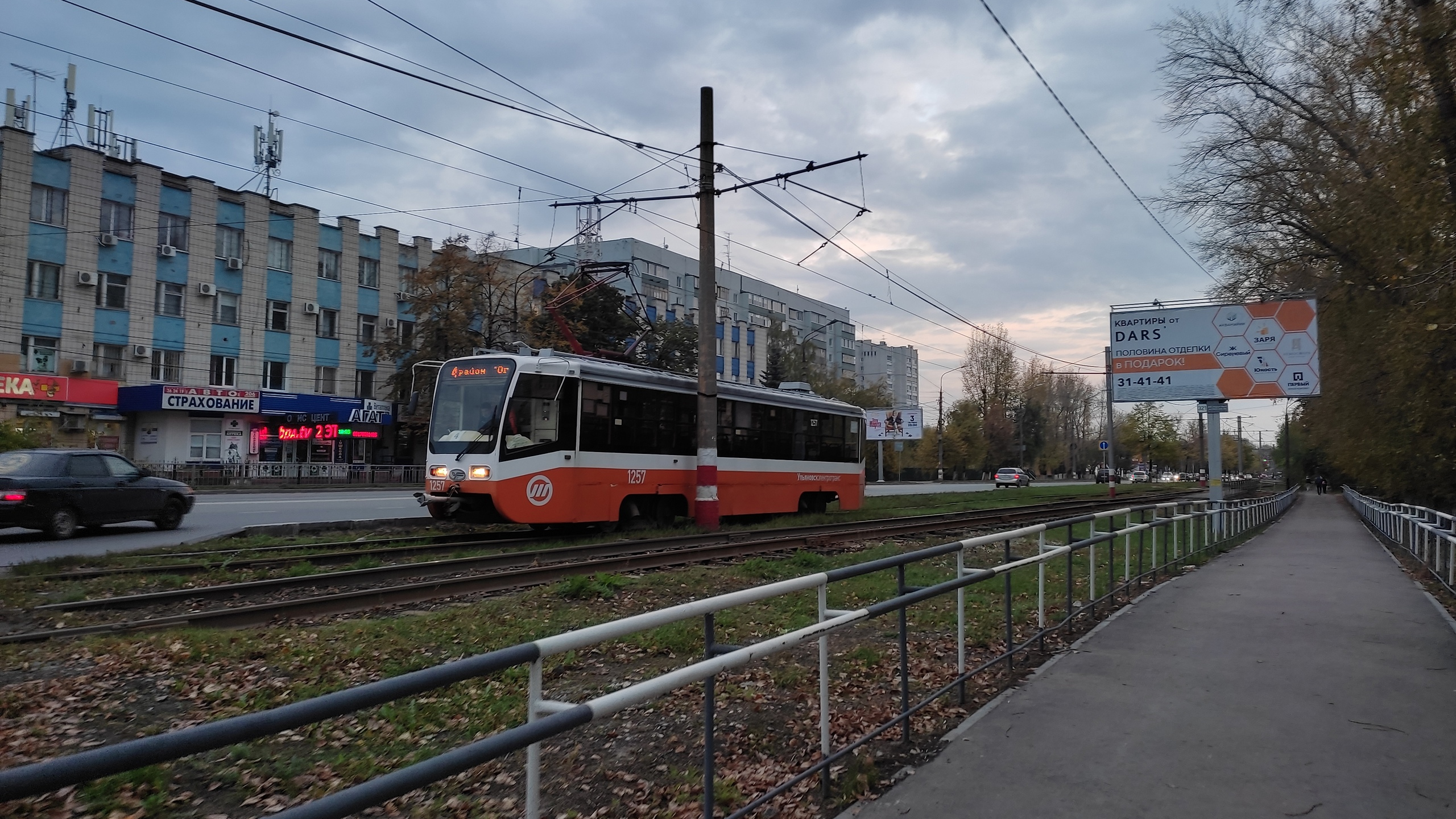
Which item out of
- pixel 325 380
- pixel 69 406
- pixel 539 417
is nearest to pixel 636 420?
pixel 539 417

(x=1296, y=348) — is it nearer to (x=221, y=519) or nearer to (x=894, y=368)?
(x=221, y=519)

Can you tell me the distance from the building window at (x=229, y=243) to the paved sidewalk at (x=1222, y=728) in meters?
41.0

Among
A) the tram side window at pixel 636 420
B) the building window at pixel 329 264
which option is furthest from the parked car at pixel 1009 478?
the tram side window at pixel 636 420

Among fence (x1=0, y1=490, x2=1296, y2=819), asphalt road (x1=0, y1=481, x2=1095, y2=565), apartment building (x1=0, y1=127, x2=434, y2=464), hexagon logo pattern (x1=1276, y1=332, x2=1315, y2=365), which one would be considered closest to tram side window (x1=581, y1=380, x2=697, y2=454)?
asphalt road (x1=0, y1=481, x2=1095, y2=565)

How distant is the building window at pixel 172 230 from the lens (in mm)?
38156

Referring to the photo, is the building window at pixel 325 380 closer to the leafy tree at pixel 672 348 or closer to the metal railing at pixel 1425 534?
the leafy tree at pixel 672 348

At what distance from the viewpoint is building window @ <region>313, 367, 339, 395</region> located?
4475 cm

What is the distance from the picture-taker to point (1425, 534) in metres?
15.9

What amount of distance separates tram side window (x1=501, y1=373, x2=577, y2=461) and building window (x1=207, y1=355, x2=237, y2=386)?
31161 millimetres

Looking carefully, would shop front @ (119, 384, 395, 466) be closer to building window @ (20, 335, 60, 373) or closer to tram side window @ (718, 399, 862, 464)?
building window @ (20, 335, 60, 373)

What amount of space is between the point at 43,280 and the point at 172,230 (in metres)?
5.01

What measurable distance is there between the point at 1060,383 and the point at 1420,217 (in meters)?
102

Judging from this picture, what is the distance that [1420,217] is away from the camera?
9.83m

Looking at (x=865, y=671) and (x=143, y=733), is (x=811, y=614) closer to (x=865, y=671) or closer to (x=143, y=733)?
(x=865, y=671)
